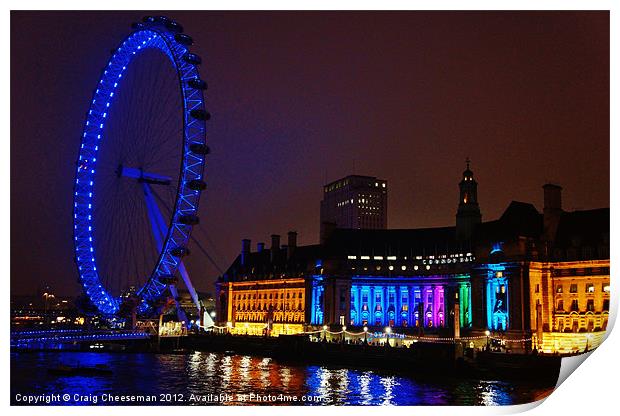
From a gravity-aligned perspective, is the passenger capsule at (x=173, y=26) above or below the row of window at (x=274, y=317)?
above

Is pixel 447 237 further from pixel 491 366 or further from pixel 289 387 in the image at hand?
pixel 289 387

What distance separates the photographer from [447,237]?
68.4 meters

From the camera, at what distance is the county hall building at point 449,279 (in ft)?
174

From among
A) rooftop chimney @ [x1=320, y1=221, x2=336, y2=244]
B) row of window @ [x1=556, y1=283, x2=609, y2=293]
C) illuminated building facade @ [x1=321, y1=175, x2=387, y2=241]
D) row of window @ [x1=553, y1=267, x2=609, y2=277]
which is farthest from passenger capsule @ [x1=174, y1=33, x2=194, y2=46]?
illuminated building facade @ [x1=321, y1=175, x2=387, y2=241]

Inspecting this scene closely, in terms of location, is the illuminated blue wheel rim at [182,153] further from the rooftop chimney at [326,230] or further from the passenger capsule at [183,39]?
the rooftop chimney at [326,230]

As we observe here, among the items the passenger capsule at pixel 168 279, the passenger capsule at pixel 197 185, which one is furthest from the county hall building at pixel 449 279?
the passenger capsule at pixel 197 185

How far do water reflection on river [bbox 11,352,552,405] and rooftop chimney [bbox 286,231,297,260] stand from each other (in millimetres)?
32308

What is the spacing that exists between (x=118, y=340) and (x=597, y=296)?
35.4 m

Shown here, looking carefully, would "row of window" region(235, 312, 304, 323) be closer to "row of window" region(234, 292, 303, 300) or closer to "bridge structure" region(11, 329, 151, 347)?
"row of window" region(234, 292, 303, 300)

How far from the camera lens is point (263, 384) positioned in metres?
36.7

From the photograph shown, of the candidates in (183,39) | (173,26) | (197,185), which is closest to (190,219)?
(197,185)

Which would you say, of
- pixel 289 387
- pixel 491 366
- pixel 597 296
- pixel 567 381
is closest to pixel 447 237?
pixel 597 296

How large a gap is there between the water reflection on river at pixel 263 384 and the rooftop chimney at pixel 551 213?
19.4 m

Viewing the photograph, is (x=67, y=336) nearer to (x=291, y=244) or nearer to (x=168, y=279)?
(x=168, y=279)
